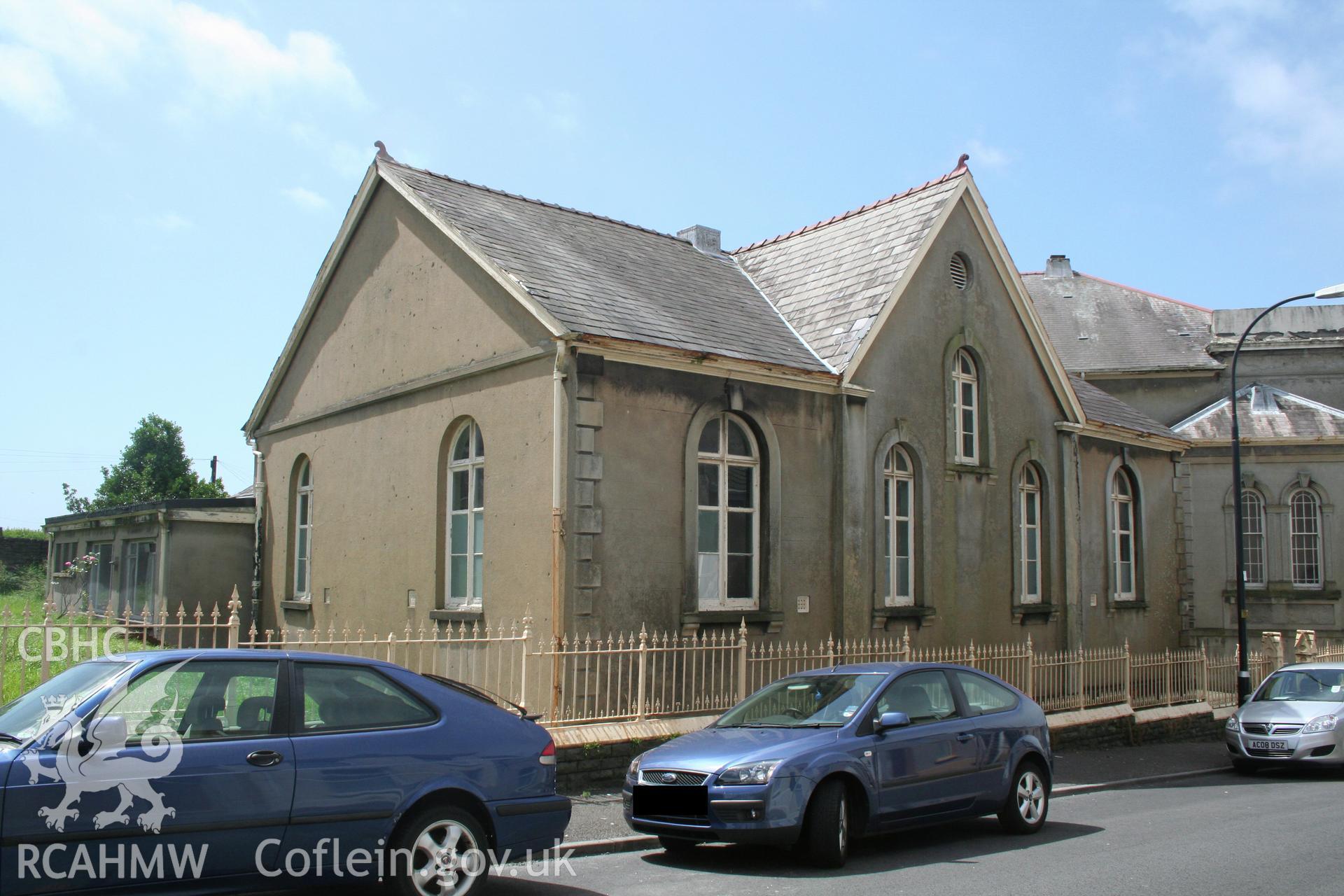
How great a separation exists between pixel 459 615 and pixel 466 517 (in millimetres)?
1277

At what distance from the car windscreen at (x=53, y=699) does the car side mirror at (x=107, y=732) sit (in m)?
0.22

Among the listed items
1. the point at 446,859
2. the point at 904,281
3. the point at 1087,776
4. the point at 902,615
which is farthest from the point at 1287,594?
the point at 446,859

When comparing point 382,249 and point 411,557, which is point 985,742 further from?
point 382,249

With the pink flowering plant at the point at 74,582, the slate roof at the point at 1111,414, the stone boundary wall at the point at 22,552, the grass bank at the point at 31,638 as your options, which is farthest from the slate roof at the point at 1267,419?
the stone boundary wall at the point at 22,552

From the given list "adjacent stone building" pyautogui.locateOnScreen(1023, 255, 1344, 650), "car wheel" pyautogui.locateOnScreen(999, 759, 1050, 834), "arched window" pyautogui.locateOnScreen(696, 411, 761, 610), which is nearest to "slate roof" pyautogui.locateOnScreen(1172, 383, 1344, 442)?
"adjacent stone building" pyautogui.locateOnScreen(1023, 255, 1344, 650)

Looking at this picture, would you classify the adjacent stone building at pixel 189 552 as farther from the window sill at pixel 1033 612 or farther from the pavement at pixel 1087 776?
the window sill at pixel 1033 612

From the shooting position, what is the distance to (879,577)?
15.9m

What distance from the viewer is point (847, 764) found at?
8414mm

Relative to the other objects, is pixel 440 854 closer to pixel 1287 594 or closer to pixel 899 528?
pixel 899 528

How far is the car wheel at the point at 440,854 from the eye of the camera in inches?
251

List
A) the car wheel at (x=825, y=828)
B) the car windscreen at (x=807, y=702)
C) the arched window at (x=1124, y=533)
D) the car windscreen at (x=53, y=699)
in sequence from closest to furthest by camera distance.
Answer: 1. the car windscreen at (x=53, y=699)
2. the car wheel at (x=825, y=828)
3. the car windscreen at (x=807, y=702)
4. the arched window at (x=1124, y=533)

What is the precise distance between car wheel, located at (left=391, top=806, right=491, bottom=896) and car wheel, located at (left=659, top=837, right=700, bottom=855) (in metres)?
2.42

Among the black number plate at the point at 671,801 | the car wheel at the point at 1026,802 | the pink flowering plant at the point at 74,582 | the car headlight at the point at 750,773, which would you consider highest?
the pink flowering plant at the point at 74,582

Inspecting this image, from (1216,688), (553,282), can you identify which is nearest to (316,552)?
(553,282)
